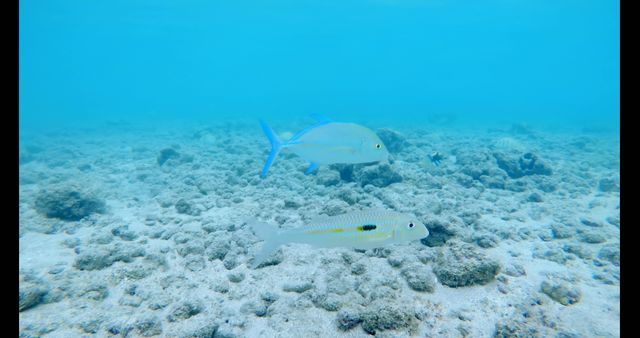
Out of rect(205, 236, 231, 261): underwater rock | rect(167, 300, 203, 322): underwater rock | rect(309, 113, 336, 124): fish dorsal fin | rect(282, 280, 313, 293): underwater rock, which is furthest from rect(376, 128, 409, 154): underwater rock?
rect(167, 300, 203, 322): underwater rock

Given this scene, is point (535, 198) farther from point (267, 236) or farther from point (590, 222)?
point (267, 236)

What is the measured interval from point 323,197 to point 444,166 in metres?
5.74

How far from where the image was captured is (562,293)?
388cm

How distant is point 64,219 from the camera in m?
6.35

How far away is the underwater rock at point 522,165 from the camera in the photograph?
394 inches

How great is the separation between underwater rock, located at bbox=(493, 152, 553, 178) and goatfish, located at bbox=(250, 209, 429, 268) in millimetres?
8808

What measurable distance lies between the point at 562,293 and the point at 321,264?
124 inches

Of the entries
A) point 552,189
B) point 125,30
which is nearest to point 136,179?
point 552,189

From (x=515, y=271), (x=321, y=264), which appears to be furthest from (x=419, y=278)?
(x=515, y=271)

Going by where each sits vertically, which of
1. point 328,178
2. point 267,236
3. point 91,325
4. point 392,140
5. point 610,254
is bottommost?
point 91,325

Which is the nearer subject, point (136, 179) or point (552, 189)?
point (552, 189)

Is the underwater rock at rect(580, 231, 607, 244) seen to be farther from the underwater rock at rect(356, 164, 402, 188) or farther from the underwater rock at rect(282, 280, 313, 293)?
the underwater rock at rect(282, 280, 313, 293)
